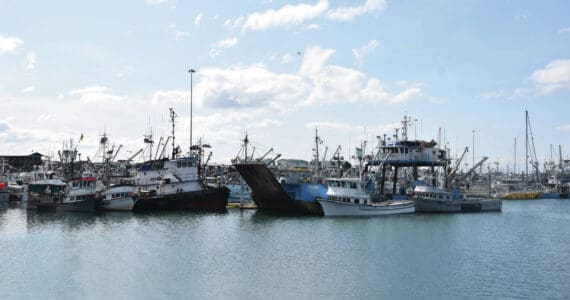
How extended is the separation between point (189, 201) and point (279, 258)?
30812 millimetres

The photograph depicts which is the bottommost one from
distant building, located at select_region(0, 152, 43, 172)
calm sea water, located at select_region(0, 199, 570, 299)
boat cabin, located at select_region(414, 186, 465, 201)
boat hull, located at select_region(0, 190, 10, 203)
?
calm sea water, located at select_region(0, 199, 570, 299)

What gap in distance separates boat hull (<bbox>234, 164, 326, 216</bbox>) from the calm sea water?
412cm

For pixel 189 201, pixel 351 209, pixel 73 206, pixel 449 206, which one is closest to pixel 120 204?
pixel 73 206

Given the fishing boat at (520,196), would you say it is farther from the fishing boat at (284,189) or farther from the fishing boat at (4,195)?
the fishing boat at (4,195)

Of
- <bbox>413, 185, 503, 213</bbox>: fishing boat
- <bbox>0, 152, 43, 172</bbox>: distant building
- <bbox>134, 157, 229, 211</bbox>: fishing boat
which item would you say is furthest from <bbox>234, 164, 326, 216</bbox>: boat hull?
<bbox>0, 152, 43, 172</bbox>: distant building

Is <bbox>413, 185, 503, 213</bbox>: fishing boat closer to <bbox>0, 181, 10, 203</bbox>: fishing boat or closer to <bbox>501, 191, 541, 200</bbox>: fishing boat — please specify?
<bbox>501, 191, 541, 200</bbox>: fishing boat

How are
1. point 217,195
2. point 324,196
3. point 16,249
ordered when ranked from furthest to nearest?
point 217,195, point 324,196, point 16,249

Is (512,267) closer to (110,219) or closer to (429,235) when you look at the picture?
(429,235)

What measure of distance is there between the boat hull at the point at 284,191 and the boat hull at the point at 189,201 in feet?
18.6

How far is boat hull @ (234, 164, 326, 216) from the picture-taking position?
54862mm

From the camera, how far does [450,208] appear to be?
2483 inches

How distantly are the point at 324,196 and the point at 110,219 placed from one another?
72.9ft

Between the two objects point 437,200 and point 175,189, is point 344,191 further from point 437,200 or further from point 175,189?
point 175,189

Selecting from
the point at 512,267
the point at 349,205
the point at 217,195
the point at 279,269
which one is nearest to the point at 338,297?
the point at 279,269
